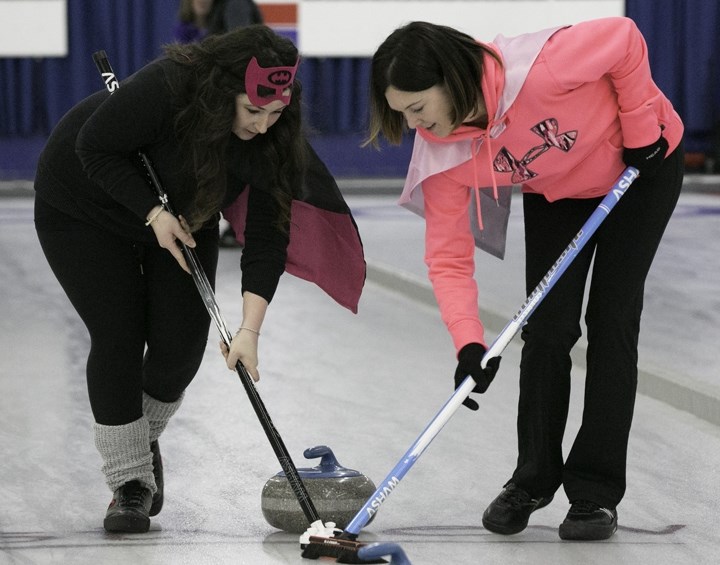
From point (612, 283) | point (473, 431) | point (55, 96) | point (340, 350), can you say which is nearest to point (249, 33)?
point (612, 283)

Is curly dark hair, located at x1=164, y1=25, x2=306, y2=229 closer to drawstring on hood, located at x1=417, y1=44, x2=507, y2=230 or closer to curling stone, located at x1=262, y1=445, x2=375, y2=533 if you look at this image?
drawstring on hood, located at x1=417, y1=44, x2=507, y2=230

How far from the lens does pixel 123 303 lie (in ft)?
8.68

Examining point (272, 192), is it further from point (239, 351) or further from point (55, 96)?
point (55, 96)

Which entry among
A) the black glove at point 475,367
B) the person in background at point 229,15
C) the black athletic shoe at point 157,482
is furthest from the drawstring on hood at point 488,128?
the person in background at point 229,15

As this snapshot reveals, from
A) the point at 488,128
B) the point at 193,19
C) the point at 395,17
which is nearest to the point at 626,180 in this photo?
the point at 488,128

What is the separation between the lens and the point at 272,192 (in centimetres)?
260

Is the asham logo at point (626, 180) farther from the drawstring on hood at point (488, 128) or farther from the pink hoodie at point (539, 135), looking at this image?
the drawstring on hood at point (488, 128)

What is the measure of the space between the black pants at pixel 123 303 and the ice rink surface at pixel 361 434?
0.31 metres

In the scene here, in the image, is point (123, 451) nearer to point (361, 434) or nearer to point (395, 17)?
point (361, 434)

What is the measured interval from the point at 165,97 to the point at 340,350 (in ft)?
7.44

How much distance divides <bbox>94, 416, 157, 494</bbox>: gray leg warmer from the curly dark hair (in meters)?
0.46

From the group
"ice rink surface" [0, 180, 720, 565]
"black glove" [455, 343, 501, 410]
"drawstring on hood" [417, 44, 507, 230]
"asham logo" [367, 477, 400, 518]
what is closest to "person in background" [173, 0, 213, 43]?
"ice rink surface" [0, 180, 720, 565]

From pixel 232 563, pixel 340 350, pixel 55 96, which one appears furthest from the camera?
pixel 55 96

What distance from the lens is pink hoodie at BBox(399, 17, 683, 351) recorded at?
2412 millimetres
